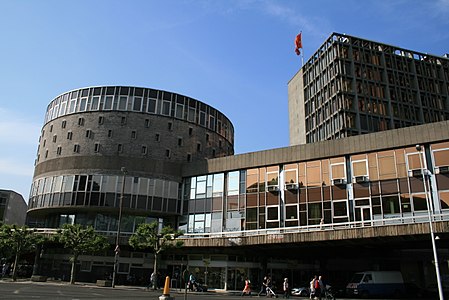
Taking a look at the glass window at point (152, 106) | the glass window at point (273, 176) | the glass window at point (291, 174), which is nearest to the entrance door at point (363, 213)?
the glass window at point (291, 174)

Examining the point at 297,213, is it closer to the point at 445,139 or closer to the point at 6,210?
the point at 445,139

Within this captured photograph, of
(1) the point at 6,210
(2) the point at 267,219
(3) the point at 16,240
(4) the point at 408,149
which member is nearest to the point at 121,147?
(3) the point at 16,240

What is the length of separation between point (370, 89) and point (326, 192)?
140 feet

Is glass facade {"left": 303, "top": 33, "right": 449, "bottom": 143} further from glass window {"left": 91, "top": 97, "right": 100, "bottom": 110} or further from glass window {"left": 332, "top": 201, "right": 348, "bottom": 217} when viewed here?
glass window {"left": 91, "top": 97, "right": 100, "bottom": 110}

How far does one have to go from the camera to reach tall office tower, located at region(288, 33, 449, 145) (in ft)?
230

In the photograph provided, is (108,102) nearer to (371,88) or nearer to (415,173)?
(415,173)

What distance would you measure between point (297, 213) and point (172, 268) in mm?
16924

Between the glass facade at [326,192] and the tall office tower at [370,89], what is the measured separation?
32650 millimetres

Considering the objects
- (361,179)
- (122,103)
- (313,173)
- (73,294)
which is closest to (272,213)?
Answer: (313,173)

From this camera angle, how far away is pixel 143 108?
49781mm

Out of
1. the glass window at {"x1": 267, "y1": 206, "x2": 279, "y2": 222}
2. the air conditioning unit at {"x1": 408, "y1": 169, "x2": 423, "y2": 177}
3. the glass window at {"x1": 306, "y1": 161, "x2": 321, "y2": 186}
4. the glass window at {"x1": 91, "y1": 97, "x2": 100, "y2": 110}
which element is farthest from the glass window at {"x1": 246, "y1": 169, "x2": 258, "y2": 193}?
the glass window at {"x1": 91, "y1": 97, "x2": 100, "y2": 110}

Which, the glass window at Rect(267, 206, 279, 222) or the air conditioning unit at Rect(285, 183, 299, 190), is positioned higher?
the air conditioning unit at Rect(285, 183, 299, 190)

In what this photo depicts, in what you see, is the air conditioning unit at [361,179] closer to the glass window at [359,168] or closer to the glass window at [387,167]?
the glass window at [359,168]

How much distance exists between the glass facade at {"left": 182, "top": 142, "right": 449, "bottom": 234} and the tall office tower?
107 ft
